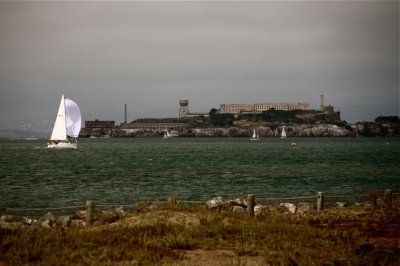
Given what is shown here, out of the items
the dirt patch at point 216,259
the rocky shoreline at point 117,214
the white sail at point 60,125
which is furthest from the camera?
the white sail at point 60,125

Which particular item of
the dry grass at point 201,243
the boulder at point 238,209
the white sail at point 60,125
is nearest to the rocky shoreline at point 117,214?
the boulder at point 238,209

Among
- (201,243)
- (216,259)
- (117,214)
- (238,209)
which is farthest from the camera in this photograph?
(238,209)

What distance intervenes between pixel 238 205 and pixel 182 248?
939cm

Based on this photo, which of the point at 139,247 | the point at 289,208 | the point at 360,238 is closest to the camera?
the point at 139,247

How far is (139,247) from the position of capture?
12953 mm

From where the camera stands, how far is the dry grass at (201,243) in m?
11.9

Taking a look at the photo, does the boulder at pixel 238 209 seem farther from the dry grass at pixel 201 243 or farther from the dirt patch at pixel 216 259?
the dirt patch at pixel 216 259

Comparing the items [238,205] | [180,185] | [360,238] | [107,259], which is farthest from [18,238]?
[180,185]

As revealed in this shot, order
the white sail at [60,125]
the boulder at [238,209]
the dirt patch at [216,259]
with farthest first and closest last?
the white sail at [60,125] → the boulder at [238,209] → the dirt patch at [216,259]

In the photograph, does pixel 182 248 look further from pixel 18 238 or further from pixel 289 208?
pixel 289 208

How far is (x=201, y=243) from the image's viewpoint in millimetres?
13852

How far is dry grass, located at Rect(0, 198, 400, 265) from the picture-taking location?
11945 mm

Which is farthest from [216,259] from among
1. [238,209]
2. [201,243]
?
[238,209]

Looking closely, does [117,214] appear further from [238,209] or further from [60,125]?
[60,125]
